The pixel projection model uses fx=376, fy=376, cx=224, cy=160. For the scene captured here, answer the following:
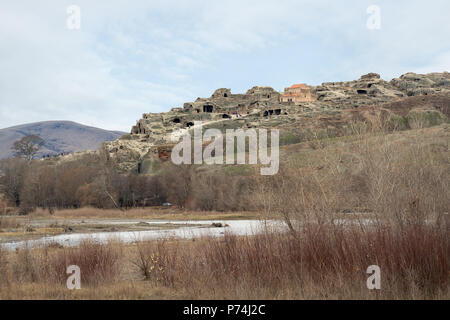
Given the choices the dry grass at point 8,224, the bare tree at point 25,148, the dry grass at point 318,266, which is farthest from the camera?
the bare tree at point 25,148

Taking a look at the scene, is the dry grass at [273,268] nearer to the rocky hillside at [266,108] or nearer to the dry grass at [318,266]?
the dry grass at [318,266]

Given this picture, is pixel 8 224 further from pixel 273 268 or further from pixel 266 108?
pixel 266 108

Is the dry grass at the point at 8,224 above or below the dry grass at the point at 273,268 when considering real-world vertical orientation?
below

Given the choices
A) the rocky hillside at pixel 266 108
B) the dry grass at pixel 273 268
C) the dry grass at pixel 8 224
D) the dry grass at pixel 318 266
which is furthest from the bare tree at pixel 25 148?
the dry grass at pixel 318 266

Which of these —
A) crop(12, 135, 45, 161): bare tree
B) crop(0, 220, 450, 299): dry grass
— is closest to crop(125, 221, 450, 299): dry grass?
crop(0, 220, 450, 299): dry grass

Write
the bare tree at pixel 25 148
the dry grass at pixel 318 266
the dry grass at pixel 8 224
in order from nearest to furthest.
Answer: the dry grass at pixel 318 266 → the dry grass at pixel 8 224 → the bare tree at pixel 25 148

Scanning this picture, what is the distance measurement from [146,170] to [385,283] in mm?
82265

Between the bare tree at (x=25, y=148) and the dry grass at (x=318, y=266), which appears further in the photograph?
the bare tree at (x=25, y=148)

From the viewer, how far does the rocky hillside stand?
95500mm

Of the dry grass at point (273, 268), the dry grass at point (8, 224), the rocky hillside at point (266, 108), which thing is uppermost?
the rocky hillside at point (266, 108)

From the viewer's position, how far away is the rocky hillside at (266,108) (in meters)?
95.5

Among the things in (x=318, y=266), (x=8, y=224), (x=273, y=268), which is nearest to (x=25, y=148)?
(x=8, y=224)

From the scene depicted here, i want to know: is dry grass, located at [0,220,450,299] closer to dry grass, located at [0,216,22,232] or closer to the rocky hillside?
dry grass, located at [0,216,22,232]
